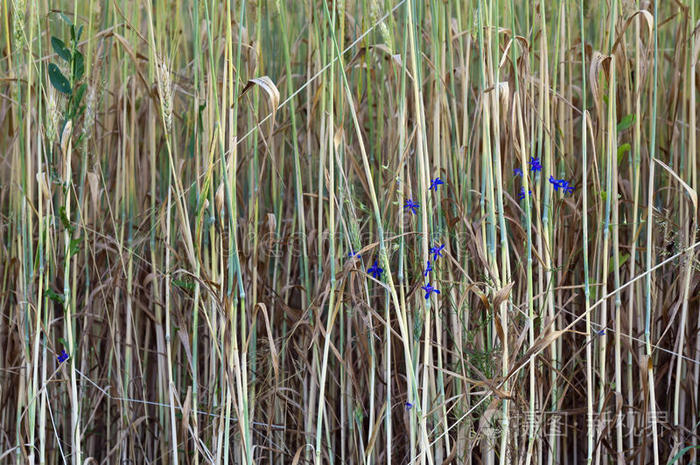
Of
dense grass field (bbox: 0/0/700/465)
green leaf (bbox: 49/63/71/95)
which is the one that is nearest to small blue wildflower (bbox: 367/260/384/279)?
dense grass field (bbox: 0/0/700/465)

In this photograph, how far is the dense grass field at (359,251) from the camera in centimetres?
123

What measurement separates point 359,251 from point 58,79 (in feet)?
1.83

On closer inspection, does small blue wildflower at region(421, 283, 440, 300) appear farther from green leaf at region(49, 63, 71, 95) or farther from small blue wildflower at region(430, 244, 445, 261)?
green leaf at region(49, 63, 71, 95)

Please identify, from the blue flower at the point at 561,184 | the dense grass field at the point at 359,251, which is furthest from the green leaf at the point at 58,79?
the blue flower at the point at 561,184

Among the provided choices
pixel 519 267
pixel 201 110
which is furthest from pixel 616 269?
pixel 201 110

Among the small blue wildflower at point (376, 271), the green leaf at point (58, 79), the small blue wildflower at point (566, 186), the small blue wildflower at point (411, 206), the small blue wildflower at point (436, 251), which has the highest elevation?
the green leaf at point (58, 79)

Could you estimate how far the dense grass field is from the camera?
1.23 metres

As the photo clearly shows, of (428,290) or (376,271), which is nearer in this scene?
(428,290)

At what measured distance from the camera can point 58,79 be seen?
4.09ft

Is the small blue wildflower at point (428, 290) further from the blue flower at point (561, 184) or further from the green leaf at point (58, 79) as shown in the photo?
the green leaf at point (58, 79)

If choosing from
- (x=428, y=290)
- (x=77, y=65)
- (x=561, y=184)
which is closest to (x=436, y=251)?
(x=428, y=290)

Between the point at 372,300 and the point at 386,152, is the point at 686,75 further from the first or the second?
the point at 372,300

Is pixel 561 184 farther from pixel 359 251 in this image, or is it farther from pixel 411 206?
pixel 359 251

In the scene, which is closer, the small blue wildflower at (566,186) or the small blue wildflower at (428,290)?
the small blue wildflower at (428,290)
